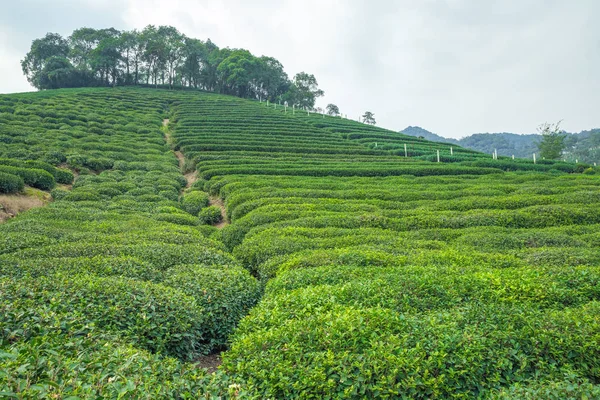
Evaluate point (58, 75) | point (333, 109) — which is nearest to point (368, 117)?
point (333, 109)

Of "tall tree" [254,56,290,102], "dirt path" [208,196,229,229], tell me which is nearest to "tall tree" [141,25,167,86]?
"tall tree" [254,56,290,102]

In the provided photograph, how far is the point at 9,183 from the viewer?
14828 mm

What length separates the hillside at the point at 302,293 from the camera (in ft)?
13.3

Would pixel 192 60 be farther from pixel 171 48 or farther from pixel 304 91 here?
pixel 304 91

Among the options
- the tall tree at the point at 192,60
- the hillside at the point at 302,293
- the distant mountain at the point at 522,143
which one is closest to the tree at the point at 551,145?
the distant mountain at the point at 522,143

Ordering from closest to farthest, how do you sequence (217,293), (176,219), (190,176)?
(217,293)
(176,219)
(190,176)

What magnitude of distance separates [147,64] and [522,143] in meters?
148

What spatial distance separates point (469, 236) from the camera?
10984 mm

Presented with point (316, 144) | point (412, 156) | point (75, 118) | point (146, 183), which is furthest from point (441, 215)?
point (75, 118)

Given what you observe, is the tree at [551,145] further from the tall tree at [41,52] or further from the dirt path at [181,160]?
the tall tree at [41,52]

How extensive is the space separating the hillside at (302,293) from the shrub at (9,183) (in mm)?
79

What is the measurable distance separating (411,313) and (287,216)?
8260 millimetres

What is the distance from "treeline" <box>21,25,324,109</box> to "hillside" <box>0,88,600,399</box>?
203 ft

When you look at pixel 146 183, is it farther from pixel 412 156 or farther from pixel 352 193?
pixel 412 156
